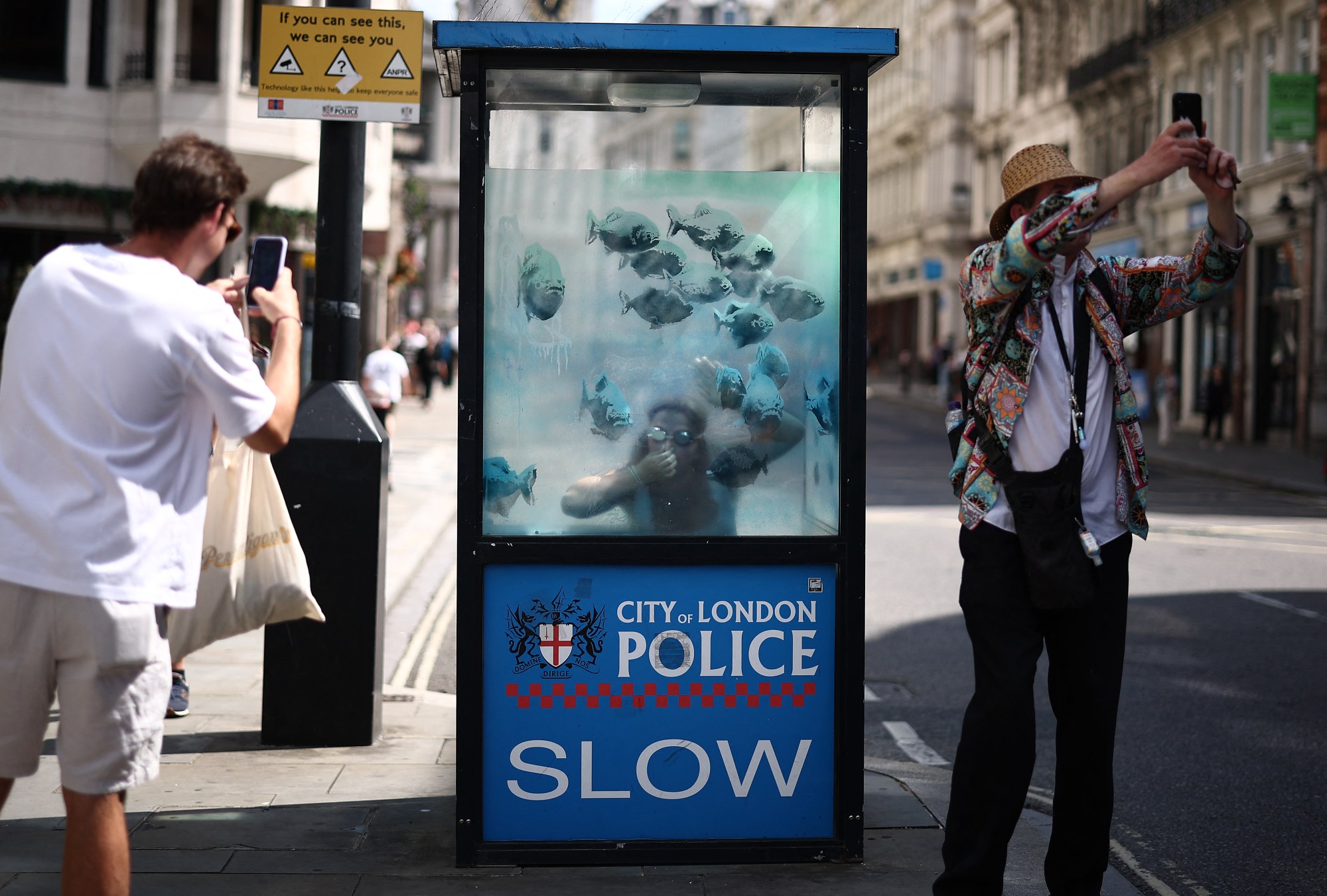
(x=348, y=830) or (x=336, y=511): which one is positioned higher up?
(x=336, y=511)

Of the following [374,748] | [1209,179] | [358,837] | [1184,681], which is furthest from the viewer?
[1184,681]

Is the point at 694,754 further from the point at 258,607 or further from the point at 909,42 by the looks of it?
the point at 909,42

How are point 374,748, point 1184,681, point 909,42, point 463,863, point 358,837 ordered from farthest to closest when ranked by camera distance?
point 909,42
point 1184,681
point 374,748
point 358,837
point 463,863

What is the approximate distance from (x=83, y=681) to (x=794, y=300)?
226 centimetres

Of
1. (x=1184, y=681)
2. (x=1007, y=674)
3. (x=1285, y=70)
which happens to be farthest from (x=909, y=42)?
(x=1007, y=674)

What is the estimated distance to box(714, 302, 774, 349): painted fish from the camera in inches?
173

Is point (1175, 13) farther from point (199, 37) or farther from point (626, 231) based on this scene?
point (626, 231)

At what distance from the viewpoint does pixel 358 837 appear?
179 inches

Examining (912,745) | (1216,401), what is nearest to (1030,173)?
(912,745)

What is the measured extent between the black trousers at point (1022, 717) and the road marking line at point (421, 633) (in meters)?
4.14

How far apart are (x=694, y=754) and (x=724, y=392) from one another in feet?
3.34

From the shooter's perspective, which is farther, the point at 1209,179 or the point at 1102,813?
the point at 1102,813

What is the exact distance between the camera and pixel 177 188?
9.87 feet

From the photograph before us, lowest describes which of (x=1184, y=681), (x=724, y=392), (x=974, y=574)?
(x=1184, y=681)
